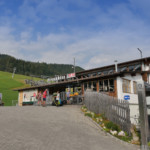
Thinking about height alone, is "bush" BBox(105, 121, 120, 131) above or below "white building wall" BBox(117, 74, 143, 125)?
below

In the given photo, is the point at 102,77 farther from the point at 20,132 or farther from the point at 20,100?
the point at 20,100

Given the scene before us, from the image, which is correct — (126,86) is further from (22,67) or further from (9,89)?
(22,67)

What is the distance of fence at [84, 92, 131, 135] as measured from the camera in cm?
853

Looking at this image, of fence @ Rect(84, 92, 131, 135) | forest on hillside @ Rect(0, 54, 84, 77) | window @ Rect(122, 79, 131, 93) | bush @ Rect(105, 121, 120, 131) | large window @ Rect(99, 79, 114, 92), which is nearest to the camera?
fence @ Rect(84, 92, 131, 135)

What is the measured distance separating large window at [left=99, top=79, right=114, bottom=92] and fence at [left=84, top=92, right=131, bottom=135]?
735 cm

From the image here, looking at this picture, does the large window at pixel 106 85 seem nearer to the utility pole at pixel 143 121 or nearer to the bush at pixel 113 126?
the bush at pixel 113 126

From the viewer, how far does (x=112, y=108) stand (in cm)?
985

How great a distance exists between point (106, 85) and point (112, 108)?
1097 cm

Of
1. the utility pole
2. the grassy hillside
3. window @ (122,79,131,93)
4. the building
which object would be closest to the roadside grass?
the utility pole

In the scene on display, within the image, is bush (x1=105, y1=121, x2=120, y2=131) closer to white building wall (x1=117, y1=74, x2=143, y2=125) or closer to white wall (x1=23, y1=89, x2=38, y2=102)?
white building wall (x1=117, y1=74, x2=143, y2=125)

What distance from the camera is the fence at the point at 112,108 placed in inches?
336

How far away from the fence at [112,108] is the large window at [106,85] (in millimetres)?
7352

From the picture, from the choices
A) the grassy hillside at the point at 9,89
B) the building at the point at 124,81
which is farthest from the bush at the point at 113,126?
the grassy hillside at the point at 9,89

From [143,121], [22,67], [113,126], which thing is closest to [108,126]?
[113,126]
